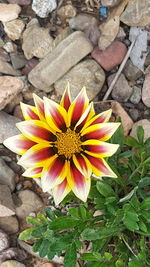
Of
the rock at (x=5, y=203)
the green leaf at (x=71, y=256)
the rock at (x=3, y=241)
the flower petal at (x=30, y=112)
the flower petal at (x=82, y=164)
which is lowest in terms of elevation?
the rock at (x=3, y=241)

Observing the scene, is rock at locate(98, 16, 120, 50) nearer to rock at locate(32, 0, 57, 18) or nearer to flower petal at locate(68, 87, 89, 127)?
rock at locate(32, 0, 57, 18)

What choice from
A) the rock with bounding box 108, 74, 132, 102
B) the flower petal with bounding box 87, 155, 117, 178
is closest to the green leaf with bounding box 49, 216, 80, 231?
the flower petal with bounding box 87, 155, 117, 178

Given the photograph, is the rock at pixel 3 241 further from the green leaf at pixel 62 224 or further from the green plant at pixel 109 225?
the green leaf at pixel 62 224

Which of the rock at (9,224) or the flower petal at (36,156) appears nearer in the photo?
the flower petal at (36,156)

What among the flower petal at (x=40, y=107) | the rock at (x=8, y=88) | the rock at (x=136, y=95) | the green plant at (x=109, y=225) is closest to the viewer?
the flower petal at (x=40, y=107)

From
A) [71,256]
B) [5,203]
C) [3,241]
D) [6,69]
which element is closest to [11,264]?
[3,241]

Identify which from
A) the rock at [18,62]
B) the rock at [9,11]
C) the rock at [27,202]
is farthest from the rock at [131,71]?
the rock at [27,202]

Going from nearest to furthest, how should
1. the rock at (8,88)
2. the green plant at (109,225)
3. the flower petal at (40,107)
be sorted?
the flower petal at (40,107) → the green plant at (109,225) → the rock at (8,88)

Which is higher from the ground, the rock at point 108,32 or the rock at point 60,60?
the rock at point 108,32

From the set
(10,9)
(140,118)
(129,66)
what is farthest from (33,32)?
(140,118)
